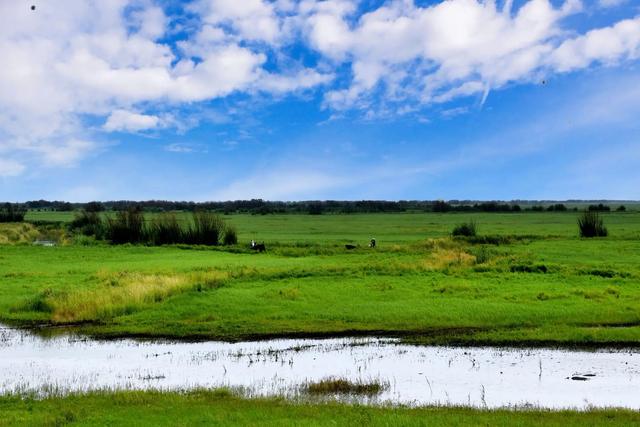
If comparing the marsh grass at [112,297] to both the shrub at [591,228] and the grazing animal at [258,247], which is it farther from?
the shrub at [591,228]

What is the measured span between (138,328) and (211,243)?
116ft

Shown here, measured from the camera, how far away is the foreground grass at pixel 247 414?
11102 mm

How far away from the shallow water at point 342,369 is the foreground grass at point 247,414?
144 centimetres

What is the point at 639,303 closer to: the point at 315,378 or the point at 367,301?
the point at 367,301

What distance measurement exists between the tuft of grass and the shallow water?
274mm

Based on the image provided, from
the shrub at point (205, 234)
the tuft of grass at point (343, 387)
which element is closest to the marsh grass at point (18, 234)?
the shrub at point (205, 234)

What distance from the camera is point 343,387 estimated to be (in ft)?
49.2

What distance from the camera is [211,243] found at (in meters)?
58.6

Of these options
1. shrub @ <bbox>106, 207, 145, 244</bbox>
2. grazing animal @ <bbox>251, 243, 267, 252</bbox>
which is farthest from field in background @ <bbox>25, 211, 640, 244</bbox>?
shrub @ <bbox>106, 207, 145, 244</bbox>

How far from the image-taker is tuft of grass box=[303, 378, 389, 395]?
1462 centimetres

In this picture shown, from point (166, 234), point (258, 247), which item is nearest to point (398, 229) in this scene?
point (166, 234)

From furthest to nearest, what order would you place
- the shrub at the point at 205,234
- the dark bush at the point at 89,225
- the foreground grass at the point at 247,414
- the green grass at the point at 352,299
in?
the dark bush at the point at 89,225 < the shrub at the point at 205,234 < the green grass at the point at 352,299 < the foreground grass at the point at 247,414

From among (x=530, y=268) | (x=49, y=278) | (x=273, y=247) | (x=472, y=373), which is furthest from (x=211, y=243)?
(x=472, y=373)

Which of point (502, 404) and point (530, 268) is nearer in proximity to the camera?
point (502, 404)
